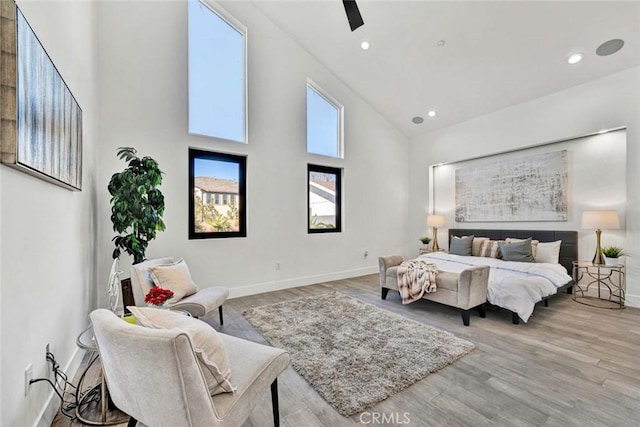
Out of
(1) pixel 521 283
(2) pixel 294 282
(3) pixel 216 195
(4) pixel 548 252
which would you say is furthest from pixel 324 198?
(4) pixel 548 252

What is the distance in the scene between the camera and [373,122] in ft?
19.6

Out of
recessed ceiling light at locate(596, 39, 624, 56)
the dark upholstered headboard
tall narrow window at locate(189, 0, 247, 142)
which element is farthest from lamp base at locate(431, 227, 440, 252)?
tall narrow window at locate(189, 0, 247, 142)

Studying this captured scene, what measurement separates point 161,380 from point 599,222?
5.04 metres

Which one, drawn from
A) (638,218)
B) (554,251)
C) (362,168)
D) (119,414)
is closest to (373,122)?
(362,168)

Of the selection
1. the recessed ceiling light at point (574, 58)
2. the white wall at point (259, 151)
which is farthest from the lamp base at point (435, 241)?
the recessed ceiling light at point (574, 58)

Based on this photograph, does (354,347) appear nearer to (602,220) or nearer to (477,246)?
(477,246)

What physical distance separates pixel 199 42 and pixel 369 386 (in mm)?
4822

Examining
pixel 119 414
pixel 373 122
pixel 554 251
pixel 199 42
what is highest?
pixel 199 42

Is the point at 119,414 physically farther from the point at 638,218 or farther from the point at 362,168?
the point at 638,218

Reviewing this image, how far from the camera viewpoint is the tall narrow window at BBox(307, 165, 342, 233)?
5.16 meters

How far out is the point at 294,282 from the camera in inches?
188

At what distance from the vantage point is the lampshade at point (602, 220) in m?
3.58

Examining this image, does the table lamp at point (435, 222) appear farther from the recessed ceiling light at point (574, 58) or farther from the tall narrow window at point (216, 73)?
the tall narrow window at point (216, 73)

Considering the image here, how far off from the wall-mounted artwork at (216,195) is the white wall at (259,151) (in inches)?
4.9
